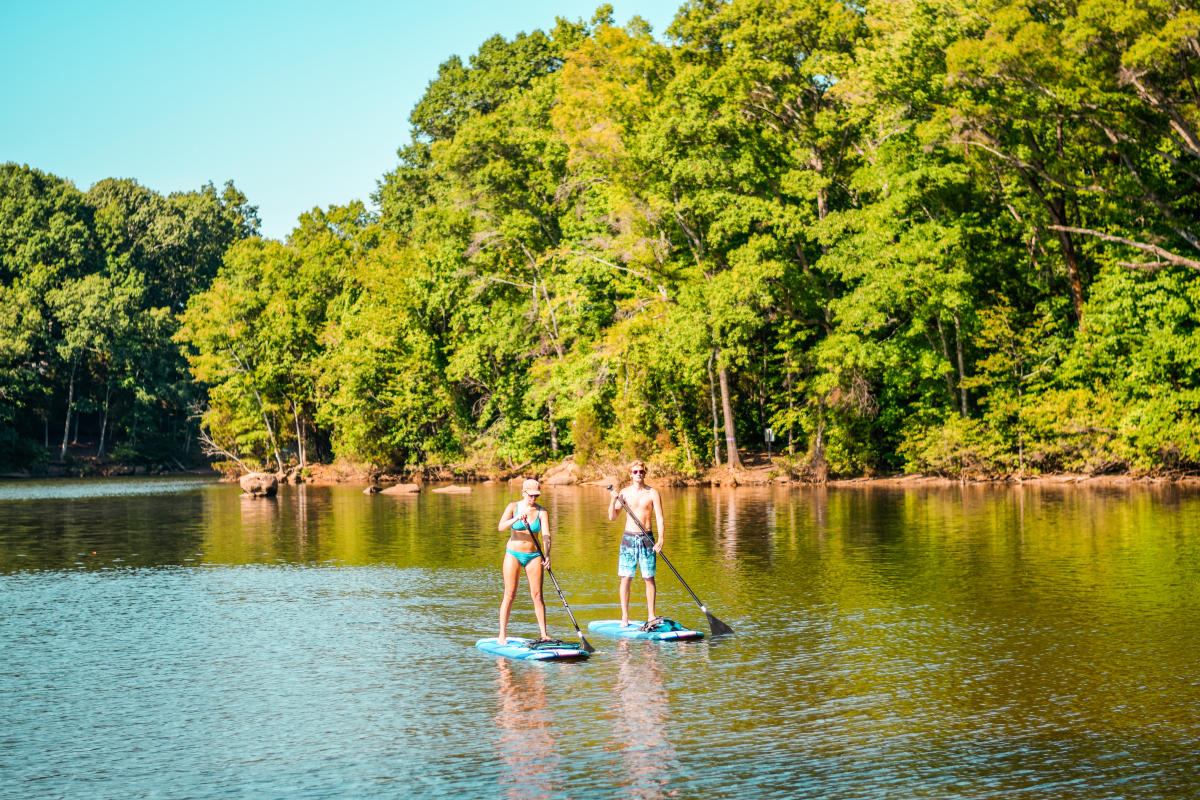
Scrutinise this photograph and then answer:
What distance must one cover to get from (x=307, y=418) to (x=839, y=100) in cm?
4357

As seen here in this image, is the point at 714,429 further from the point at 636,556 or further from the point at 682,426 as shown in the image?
the point at 636,556

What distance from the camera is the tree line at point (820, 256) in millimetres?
36062

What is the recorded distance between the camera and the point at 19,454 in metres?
80.9

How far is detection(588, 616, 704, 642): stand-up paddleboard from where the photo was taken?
43.9ft

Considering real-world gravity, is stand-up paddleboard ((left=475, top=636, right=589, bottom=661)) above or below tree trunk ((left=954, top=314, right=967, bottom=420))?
below

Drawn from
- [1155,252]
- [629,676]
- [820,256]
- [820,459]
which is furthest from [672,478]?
[629,676]

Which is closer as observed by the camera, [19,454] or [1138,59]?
[1138,59]

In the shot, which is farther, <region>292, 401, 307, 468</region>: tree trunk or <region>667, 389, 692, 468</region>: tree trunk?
<region>292, 401, 307, 468</region>: tree trunk

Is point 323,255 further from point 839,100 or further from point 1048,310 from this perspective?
point 1048,310

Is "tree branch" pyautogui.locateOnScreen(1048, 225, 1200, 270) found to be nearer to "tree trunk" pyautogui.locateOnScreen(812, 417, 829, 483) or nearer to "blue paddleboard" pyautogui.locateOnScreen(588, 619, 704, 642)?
"tree trunk" pyautogui.locateOnScreen(812, 417, 829, 483)

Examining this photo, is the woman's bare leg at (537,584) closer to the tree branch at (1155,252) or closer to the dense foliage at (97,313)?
the tree branch at (1155,252)

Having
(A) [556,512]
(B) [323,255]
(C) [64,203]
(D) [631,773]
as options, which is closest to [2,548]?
(A) [556,512]

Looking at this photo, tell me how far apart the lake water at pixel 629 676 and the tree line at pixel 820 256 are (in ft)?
51.0

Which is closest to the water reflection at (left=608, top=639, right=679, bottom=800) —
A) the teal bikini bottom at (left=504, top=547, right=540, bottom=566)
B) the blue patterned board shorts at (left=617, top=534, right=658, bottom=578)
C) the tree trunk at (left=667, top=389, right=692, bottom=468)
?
the blue patterned board shorts at (left=617, top=534, right=658, bottom=578)
